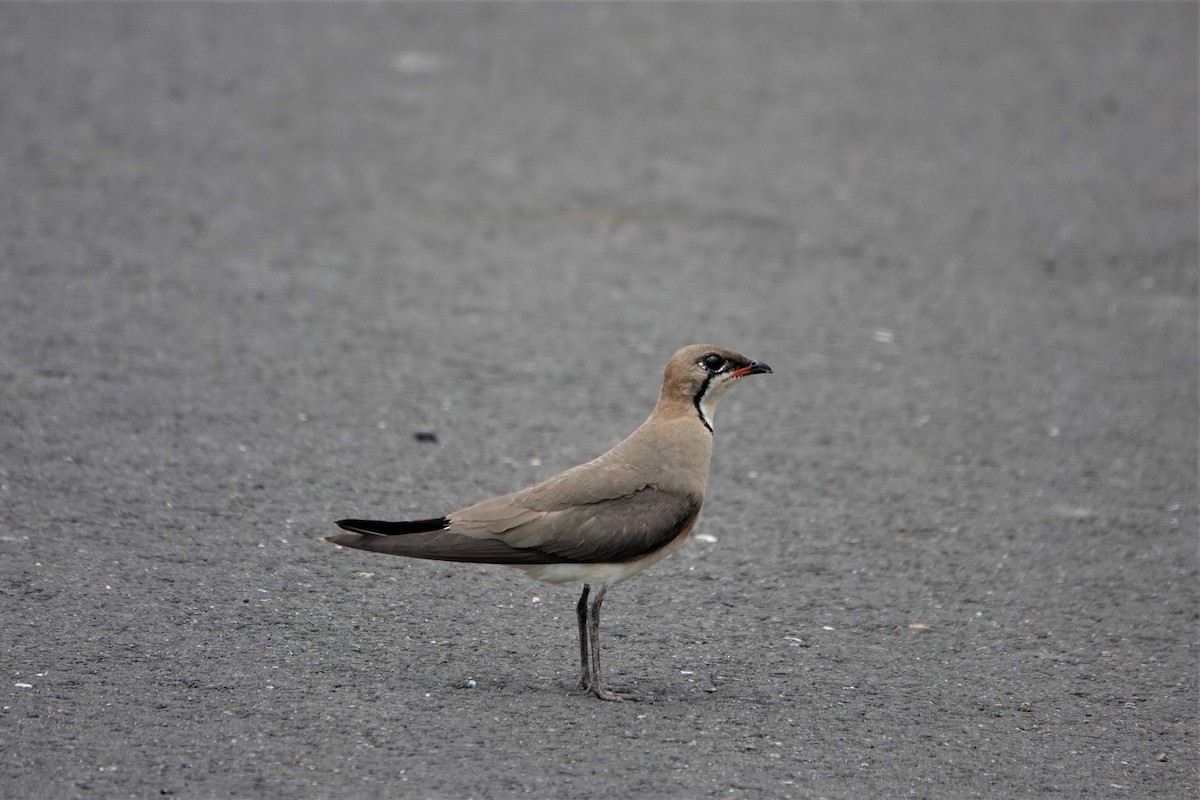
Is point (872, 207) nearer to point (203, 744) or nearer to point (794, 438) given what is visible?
point (794, 438)

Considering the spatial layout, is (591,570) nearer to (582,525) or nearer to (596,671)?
(582,525)

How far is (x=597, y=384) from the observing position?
27.3ft

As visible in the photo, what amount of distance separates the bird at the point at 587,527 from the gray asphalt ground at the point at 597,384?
0.39m

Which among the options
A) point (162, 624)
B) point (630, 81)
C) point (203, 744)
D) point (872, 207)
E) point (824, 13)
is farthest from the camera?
point (824, 13)

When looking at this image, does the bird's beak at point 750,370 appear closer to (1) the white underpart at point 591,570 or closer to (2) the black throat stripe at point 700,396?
(2) the black throat stripe at point 700,396

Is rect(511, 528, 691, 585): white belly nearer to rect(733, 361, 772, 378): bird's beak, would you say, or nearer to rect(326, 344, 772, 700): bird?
rect(326, 344, 772, 700): bird

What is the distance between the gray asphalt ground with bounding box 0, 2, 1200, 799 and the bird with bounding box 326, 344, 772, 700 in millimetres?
390

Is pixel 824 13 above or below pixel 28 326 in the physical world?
above

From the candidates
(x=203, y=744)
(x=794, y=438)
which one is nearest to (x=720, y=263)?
(x=794, y=438)

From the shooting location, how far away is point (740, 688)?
5188 millimetres

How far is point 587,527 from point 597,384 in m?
3.25

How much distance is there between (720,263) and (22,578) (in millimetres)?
5681

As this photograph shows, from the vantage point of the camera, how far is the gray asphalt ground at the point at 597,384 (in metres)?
4.83

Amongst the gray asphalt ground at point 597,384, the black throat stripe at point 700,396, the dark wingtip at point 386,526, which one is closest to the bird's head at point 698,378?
the black throat stripe at point 700,396
